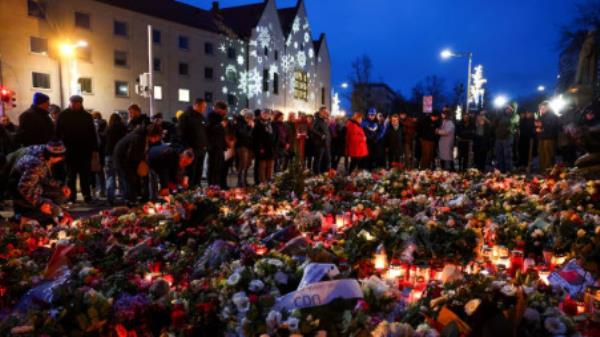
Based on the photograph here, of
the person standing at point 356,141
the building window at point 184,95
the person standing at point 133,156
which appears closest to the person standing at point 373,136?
the person standing at point 356,141

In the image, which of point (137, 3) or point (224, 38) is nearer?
point (137, 3)

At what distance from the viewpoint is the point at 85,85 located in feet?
104

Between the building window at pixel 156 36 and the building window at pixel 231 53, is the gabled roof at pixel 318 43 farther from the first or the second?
the building window at pixel 156 36

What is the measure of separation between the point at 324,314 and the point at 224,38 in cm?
4135

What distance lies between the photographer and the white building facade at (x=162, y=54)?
28.5 m

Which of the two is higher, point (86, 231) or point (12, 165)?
point (12, 165)

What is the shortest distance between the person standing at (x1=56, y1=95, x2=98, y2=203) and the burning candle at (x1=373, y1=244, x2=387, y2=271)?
6171 millimetres

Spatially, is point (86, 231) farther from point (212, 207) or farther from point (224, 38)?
point (224, 38)

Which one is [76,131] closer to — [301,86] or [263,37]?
[263,37]

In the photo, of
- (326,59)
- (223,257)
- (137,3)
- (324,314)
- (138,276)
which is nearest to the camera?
(324,314)

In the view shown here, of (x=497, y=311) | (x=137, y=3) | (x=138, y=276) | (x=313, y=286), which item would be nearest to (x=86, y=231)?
(x=138, y=276)

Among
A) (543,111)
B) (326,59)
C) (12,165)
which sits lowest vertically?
(12,165)

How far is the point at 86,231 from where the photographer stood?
15.8 feet

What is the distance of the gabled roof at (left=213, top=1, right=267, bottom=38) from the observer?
4303 centimetres
